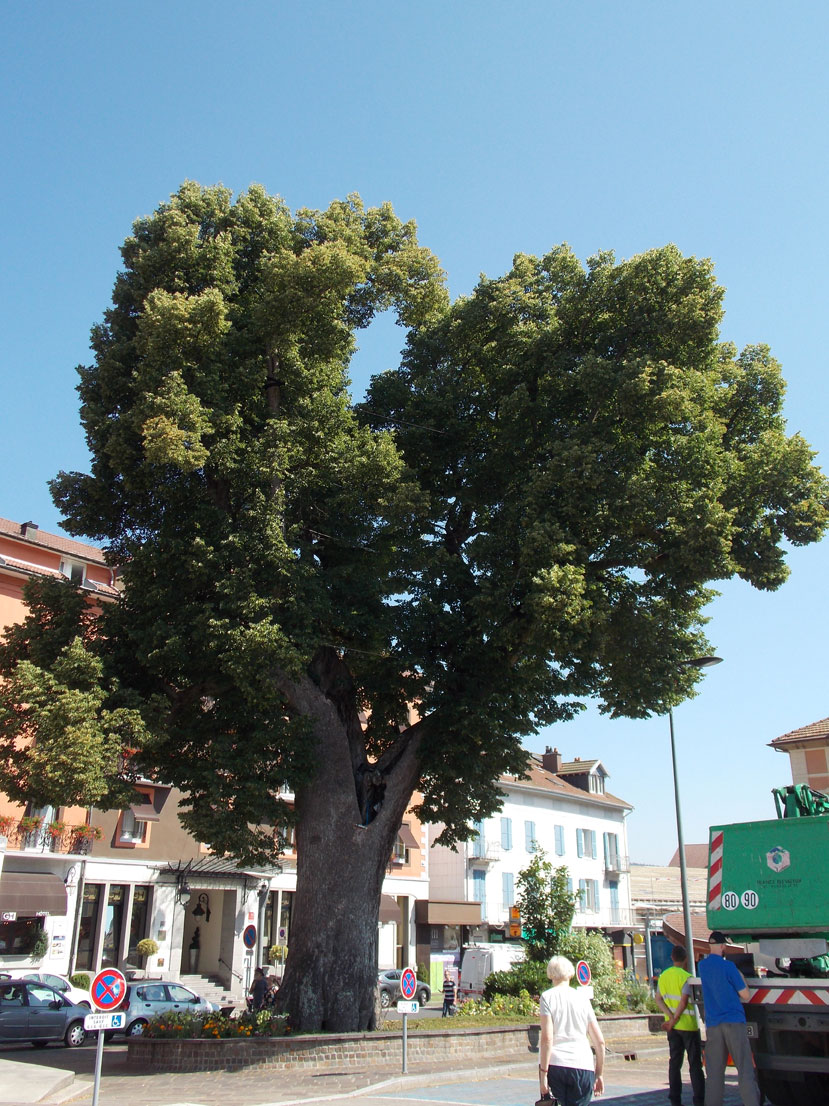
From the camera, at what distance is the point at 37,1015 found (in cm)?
1988

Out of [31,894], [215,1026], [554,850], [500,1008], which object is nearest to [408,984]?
[215,1026]

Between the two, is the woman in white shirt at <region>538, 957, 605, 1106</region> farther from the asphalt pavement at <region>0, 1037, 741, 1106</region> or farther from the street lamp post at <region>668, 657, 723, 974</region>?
the street lamp post at <region>668, 657, 723, 974</region>

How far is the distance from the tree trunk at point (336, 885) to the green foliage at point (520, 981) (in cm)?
491

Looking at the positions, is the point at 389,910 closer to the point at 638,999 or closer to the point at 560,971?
the point at 638,999

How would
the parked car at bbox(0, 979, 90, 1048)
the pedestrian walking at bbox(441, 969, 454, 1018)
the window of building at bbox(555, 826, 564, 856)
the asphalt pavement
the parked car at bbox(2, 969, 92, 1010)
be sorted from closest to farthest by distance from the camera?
the asphalt pavement, the parked car at bbox(0, 979, 90, 1048), the parked car at bbox(2, 969, 92, 1010), the pedestrian walking at bbox(441, 969, 454, 1018), the window of building at bbox(555, 826, 564, 856)

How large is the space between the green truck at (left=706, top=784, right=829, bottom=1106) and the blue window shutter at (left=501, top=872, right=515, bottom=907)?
37251 millimetres

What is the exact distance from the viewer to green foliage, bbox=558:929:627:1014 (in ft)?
66.8

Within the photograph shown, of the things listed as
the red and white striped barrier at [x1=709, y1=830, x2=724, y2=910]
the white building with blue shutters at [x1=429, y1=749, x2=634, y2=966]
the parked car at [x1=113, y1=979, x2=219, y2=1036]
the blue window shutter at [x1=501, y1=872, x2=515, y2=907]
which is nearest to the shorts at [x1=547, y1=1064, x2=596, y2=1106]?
the red and white striped barrier at [x1=709, y1=830, x2=724, y2=910]

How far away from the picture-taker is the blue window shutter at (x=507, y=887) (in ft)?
147

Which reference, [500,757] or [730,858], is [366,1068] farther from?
[730,858]

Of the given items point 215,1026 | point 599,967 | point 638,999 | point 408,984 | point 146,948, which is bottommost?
point 638,999

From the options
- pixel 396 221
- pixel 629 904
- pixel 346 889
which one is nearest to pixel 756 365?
pixel 396 221

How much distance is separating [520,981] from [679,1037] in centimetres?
1044

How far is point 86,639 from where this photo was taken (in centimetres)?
1691
